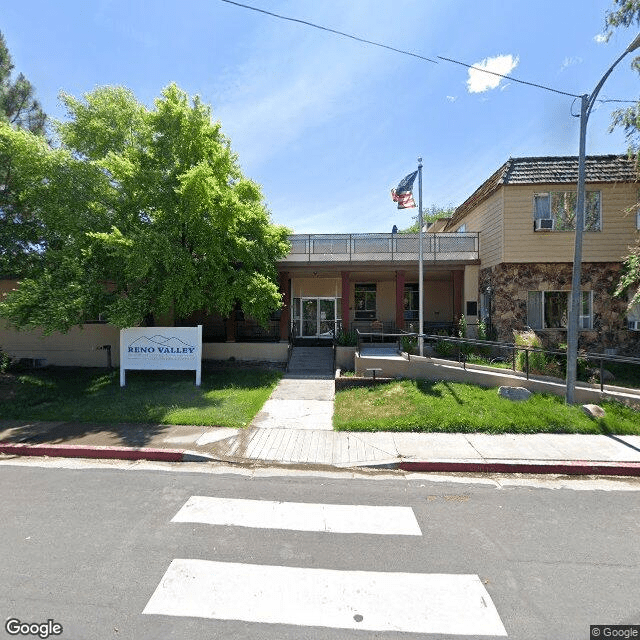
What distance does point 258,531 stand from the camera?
421 cm

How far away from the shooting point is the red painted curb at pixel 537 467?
19.6 ft

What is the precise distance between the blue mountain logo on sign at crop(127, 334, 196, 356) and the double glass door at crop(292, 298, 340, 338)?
7.65 m

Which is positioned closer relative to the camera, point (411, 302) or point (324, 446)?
point (324, 446)

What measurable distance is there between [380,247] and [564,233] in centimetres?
672

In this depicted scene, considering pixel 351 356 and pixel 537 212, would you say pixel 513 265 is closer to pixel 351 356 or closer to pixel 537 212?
pixel 537 212

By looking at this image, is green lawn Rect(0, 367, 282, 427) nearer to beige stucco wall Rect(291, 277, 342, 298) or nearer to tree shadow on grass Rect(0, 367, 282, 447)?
tree shadow on grass Rect(0, 367, 282, 447)

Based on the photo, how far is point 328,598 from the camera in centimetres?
316

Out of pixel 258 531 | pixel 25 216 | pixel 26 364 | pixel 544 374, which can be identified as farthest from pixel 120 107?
pixel 544 374

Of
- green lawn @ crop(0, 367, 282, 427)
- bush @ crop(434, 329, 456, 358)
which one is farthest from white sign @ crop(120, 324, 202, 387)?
bush @ crop(434, 329, 456, 358)

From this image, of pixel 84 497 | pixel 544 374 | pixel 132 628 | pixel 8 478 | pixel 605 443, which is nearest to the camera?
pixel 132 628

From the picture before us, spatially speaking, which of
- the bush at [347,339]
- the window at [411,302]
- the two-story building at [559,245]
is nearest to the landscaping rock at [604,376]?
the two-story building at [559,245]

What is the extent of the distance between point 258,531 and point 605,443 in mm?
6750

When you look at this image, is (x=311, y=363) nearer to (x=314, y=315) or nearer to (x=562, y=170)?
(x=314, y=315)

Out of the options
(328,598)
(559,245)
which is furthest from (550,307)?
(328,598)
